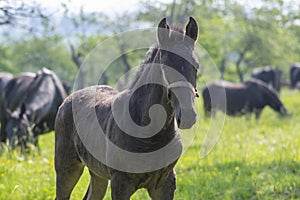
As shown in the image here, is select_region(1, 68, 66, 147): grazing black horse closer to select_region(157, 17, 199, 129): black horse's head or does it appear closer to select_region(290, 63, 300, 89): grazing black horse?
select_region(157, 17, 199, 129): black horse's head

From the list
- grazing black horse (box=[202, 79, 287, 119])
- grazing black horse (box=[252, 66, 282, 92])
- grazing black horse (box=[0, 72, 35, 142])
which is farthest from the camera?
grazing black horse (box=[252, 66, 282, 92])

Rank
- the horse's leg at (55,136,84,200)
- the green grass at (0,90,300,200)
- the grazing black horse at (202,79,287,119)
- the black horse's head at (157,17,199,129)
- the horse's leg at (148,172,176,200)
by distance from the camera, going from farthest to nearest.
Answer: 1. the grazing black horse at (202,79,287,119)
2. the green grass at (0,90,300,200)
3. the horse's leg at (55,136,84,200)
4. the horse's leg at (148,172,176,200)
5. the black horse's head at (157,17,199,129)

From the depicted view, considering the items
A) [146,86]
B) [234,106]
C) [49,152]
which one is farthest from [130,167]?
[234,106]

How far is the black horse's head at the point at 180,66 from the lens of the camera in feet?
9.96

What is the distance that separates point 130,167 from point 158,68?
32.1 inches

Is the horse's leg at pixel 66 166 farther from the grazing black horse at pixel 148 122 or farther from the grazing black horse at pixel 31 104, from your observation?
the grazing black horse at pixel 31 104

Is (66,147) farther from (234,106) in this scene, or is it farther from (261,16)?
(261,16)

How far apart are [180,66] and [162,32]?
13.3 inches

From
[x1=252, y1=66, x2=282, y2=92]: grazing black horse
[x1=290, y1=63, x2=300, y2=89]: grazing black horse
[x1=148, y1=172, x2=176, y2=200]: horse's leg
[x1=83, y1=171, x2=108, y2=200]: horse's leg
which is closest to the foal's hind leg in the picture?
[x1=83, y1=171, x2=108, y2=200]: horse's leg

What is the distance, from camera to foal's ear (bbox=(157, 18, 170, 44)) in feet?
10.9

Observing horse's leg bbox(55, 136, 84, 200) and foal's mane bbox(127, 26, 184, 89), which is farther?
horse's leg bbox(55, 136, 84, 200)

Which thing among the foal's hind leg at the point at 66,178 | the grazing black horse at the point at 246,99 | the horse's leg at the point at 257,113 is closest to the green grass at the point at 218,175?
the foal's hind leg at the point at 66,178

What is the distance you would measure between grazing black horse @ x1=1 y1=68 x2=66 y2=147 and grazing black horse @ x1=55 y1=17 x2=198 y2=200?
4.57 metres

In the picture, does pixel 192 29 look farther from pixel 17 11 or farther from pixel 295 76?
pixel 295 76
